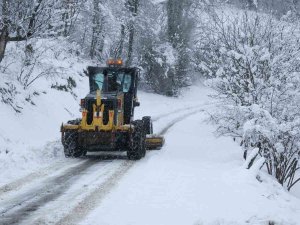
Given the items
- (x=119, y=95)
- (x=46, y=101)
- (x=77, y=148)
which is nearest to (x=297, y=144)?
(x=119, y=95)

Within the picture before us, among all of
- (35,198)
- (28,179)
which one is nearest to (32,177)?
(28,179)

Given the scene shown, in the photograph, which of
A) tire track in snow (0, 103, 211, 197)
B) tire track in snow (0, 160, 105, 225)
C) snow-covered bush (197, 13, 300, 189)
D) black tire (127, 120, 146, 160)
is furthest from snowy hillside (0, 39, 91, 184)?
snow-covered bush (197, 13, 300, 189)

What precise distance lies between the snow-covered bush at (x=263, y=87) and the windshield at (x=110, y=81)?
2619 mm

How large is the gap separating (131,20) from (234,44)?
25233 mm

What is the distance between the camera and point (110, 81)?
14.9 m

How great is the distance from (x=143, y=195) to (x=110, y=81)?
6.80 meters

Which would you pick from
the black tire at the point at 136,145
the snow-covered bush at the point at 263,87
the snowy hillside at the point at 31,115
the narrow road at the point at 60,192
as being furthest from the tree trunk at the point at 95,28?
the narrow road at the point at 60,192

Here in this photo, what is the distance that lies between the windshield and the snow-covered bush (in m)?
2.62

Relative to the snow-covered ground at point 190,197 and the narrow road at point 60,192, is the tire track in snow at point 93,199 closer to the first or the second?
the narrow road at point 60,192

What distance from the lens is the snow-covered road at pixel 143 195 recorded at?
23.5 feet

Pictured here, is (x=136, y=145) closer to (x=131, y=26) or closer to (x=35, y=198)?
(x=35, y=198)

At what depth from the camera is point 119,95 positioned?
1437 cm

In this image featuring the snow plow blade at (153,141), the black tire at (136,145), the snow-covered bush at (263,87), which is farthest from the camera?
the snow plow blade at (153,141)

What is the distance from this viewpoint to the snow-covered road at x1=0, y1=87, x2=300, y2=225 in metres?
7.17
